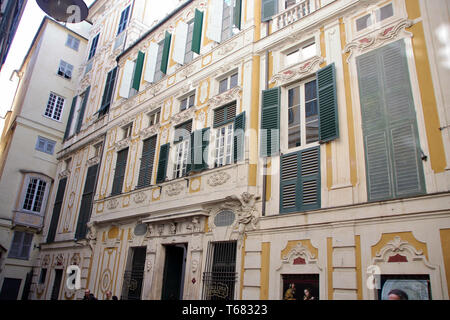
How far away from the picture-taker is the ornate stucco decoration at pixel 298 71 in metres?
9.80

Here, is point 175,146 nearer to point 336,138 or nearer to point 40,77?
point 336,138

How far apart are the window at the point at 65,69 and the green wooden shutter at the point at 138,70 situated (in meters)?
10.7

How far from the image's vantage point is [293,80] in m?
10.2

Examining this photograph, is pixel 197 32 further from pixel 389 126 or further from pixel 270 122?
pixel 389 126

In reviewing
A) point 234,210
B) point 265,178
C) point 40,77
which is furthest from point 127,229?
point 40,77

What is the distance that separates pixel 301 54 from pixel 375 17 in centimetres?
219

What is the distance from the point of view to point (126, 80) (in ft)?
58.1

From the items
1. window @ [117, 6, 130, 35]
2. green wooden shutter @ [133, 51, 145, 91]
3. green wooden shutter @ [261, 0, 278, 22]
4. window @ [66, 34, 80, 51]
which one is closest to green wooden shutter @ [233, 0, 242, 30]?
green wooden shutter @ [261, 0, 278, 22]

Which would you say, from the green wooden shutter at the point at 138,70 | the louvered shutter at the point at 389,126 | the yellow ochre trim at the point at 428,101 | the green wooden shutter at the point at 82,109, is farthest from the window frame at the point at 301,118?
the green wooden shutter at the point at 82,109

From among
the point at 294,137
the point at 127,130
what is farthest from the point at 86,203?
the point at 294,137

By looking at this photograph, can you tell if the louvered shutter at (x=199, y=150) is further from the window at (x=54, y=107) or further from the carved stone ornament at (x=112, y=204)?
the window at (x=54, y=107)

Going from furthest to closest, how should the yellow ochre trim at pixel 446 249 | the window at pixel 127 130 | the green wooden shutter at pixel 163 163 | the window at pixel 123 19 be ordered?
the window at pixel 123 19
the window at pixel 127 130
the green wooden shutter at pixel 163 163
the yellow ochre trim at pixel 446 249
